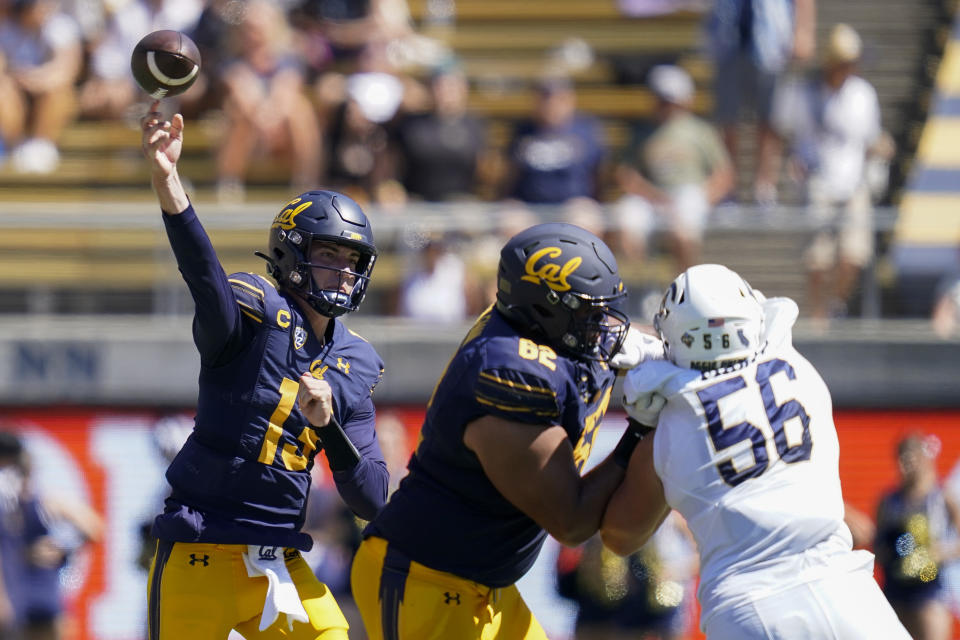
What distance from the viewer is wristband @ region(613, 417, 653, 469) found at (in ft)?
13.8

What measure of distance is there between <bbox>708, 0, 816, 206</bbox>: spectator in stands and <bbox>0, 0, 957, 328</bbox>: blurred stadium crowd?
0.02m

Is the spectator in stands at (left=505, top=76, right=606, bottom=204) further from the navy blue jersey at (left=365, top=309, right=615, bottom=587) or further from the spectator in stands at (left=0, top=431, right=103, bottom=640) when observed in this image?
the navy blue jersey at (left=365, top=309, right=615, bottom=587)

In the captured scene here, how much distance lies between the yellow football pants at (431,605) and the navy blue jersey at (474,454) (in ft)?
0.14

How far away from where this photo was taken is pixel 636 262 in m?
9.21

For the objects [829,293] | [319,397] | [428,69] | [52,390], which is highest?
[319,397]

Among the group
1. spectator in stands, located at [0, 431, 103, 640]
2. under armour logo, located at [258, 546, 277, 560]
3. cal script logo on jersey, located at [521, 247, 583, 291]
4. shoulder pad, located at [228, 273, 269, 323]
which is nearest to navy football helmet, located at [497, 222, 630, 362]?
cal script logo on jersey, located at [521, 247, 583, 291]

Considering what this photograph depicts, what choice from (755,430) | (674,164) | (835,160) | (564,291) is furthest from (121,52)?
(755,430)

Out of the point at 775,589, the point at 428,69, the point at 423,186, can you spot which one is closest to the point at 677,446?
the point at 775,589

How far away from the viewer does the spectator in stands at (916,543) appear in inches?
326

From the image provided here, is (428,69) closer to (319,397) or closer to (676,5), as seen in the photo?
(676,5)

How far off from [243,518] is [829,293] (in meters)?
5.89

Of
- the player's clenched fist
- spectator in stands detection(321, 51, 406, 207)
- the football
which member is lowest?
spectator in stands detection(321, 51, 406, 207)

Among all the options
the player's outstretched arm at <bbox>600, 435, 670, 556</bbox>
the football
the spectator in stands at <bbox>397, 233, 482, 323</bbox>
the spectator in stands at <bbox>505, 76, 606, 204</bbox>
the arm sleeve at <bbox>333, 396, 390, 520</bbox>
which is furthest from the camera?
the spectator in stands at <bbox>505, 76, 606, 204</bbox>

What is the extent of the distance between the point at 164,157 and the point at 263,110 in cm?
622
